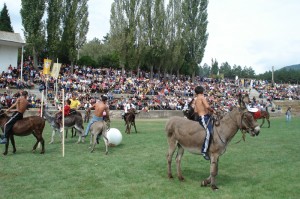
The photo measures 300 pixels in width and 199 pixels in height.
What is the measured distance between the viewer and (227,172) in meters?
9.96

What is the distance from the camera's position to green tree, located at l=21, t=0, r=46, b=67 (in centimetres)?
4128

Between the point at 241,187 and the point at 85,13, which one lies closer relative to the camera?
the point at 241,187

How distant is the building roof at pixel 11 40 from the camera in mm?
38219

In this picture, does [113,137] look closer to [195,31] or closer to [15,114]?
[15,114]

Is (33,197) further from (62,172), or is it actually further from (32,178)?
(62,172)

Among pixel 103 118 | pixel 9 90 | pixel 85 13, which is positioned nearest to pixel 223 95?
pixel 85 13

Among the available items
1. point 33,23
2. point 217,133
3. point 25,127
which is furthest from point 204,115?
point 33,23

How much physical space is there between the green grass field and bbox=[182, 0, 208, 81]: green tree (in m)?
46.5

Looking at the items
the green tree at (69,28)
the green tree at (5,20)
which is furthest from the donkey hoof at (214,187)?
the green tree at (5,20)

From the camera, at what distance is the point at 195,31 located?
196ft

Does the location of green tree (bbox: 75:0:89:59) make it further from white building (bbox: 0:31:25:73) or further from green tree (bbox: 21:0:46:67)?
white building (bbox: 0:31:25:73)

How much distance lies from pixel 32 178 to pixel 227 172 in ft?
18.8

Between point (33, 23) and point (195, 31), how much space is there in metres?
29.7

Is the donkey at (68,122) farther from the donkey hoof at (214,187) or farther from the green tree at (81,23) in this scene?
the green tree at (81,23)
